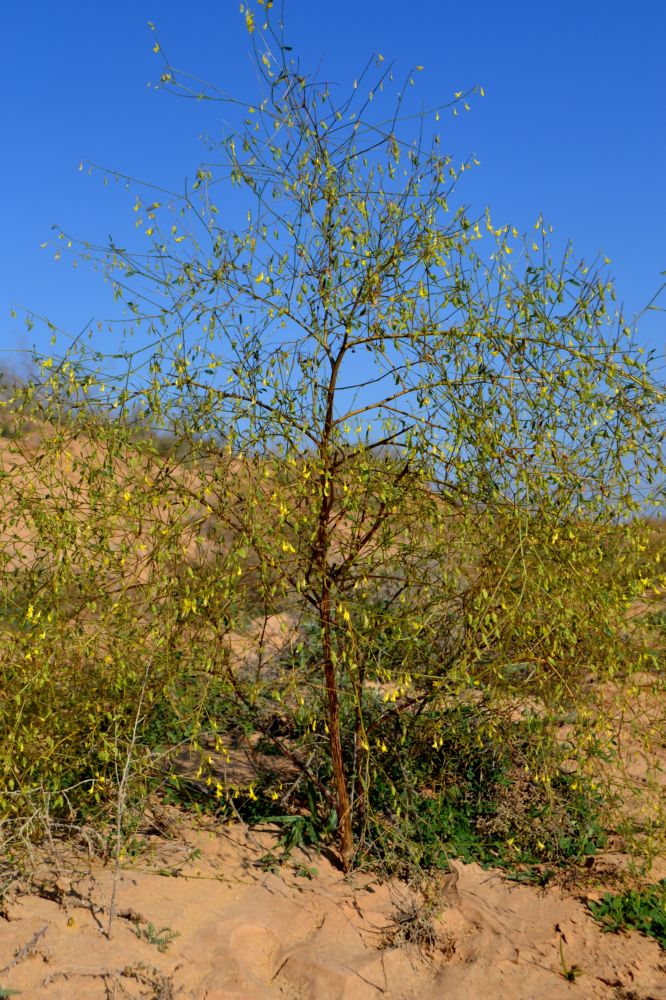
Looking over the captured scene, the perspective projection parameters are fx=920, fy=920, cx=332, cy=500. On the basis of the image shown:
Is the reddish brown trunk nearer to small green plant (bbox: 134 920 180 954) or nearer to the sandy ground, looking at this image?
→ the sandy ground

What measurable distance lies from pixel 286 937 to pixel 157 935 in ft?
2.09

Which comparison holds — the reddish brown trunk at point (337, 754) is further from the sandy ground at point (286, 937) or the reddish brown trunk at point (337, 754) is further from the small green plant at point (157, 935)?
the small green plant at point (157, 935)

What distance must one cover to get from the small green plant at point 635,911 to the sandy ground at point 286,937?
0.19ft

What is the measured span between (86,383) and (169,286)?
0.59 m

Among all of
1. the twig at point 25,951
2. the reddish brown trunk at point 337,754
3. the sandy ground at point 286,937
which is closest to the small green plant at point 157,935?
the sandy ground at point 286,937

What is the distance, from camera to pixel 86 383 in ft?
13.9

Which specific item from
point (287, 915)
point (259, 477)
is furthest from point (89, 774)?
point (259, 477)

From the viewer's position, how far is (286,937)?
4332 mm

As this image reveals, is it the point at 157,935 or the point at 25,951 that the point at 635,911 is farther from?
the point at 25,951

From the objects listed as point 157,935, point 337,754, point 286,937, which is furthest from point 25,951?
point 337,754

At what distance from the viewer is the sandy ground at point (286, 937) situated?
3.81 metres

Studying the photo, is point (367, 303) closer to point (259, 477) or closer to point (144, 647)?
point (259, 477)

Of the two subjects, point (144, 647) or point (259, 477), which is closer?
point (259, 477)

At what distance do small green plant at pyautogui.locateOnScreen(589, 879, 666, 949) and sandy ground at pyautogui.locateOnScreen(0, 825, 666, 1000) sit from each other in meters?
0.06
